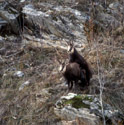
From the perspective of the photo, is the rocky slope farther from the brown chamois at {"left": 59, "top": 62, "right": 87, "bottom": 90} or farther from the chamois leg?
the brown chamois at {"left": 59, "top": 62, "right": 87, "bottom": 90}

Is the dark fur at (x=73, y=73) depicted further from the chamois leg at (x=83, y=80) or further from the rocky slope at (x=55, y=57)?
the rocky slope at (x=55, y=57)

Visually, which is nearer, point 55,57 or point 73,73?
point 73,73

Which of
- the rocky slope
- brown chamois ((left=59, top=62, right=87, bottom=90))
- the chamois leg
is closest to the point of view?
the rocky slope

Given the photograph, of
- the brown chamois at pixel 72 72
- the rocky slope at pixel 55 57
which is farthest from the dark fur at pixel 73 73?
the rocky slope at pixel 55 57

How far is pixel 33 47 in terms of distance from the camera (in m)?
5.96

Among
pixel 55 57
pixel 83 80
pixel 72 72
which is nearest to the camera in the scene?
pixel 72 72

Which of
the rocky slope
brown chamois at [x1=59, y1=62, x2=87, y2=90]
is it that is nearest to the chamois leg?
brown chamois at [x1=59, y1=62, x2=87, y2=90]

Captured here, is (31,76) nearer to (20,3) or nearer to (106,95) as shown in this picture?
(106,95)

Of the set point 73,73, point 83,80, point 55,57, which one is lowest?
point 55,57

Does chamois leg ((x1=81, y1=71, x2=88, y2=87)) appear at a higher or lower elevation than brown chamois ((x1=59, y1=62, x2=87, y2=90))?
lower

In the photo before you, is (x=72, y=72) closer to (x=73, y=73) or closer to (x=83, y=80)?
(x=73, y=73)

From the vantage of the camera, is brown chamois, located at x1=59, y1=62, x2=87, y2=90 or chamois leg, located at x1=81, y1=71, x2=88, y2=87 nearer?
brown chamois, located at x1=59, y1=62, x2=87, y2=90

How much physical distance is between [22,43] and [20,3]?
1.30 meters

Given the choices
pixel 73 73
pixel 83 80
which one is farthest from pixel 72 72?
pixel 83 80
